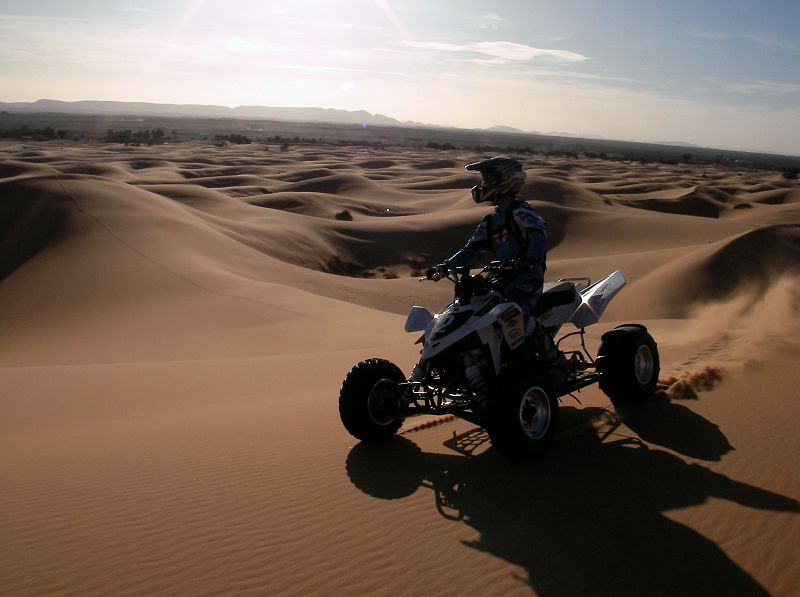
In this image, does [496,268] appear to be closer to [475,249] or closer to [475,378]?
[475,249]

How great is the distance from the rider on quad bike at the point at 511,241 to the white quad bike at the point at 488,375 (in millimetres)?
115

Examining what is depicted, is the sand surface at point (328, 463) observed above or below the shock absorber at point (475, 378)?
below

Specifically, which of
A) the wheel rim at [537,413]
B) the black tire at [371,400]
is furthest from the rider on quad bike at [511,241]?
the black tire at [371,400]

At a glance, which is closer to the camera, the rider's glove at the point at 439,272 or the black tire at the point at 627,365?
the rider's glove at the point at 439,272

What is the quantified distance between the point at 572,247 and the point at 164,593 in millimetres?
25317

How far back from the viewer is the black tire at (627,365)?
5.77 m

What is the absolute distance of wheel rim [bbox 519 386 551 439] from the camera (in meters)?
4.76

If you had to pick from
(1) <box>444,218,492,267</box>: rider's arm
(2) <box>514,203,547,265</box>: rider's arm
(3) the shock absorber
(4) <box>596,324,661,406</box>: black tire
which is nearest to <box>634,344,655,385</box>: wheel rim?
(4) <box>596,324,661,406</box>: black tire

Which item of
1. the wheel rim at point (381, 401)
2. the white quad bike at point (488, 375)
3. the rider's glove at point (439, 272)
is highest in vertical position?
the rider's glove at point (439, 272)

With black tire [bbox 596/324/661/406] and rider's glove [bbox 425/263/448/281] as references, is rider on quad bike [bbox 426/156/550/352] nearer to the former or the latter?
rider's glove [bbox 425/263/448/281]

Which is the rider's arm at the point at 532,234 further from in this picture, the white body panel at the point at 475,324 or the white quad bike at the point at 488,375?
the white body panel at the point at 475,324

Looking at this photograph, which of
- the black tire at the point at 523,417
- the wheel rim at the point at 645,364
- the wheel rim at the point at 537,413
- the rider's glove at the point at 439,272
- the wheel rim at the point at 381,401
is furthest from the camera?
the wheel rim at the point at 645,364

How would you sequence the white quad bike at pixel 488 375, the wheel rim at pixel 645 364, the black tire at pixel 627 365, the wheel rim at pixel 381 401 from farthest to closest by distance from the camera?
1. the wheel rim at pixel 645 364
2. the black tire at pixel 627 365
3. the wheel rim at pixel 381 401
4. the white quad bike at pixel 488 375

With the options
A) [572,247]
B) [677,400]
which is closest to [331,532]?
[677,400]
